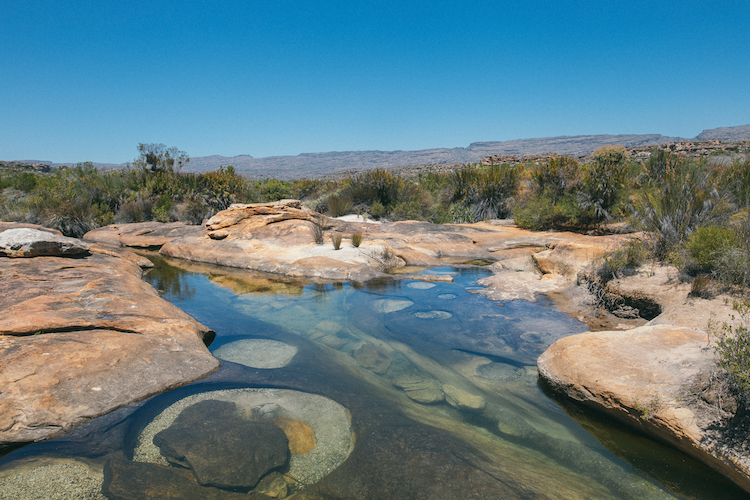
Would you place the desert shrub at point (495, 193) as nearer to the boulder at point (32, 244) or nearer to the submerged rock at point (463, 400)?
the submerged rock at point (463, 400)

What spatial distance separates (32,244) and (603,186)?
47.0 feet

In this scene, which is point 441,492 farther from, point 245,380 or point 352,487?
point 245,380

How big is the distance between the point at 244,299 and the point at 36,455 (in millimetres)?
4594

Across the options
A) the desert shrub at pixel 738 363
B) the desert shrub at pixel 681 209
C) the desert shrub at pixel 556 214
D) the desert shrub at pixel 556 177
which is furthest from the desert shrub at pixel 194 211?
the desert shrub at pixel 738 363

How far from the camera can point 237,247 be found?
11109mm

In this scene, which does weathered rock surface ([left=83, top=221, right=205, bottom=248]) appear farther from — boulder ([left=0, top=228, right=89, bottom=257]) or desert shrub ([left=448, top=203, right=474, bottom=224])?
desert shrub ([left=448, top=203, right=474, bottom=224])

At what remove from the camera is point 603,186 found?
12422mm

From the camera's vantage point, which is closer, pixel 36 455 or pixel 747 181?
pixel 36 455

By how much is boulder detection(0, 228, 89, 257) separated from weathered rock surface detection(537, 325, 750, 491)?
8.33 metres

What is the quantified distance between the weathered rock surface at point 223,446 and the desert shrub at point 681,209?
21.1 feet

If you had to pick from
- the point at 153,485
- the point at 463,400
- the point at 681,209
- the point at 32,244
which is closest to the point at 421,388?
the point at 463,400

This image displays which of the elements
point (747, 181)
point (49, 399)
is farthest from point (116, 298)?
point (747, 181)

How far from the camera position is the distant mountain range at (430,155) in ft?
351

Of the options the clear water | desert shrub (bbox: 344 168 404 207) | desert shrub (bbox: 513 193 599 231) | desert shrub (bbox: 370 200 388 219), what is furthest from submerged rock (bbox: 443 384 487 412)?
desert shrub (bbox: 344 168 404 207)
